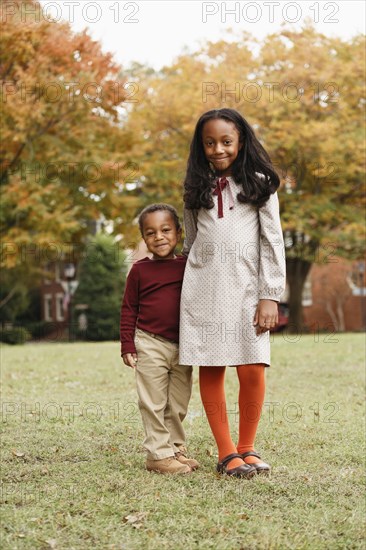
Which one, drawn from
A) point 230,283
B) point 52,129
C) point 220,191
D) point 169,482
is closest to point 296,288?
point 52,129

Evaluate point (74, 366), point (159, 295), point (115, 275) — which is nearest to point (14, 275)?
point (115, 275)

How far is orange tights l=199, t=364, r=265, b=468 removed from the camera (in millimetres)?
4086

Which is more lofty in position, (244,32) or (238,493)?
(244,32)

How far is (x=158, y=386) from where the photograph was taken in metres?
4.20

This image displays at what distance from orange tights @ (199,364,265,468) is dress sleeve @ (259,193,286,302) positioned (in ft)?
1.37

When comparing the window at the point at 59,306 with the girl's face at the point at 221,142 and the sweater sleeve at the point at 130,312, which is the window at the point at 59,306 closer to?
the sweater sleeve at the point at 130,312

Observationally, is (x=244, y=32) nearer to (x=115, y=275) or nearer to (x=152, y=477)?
(x=115, y=275)

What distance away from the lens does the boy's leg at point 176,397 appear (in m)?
4.28

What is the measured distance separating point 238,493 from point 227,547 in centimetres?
75

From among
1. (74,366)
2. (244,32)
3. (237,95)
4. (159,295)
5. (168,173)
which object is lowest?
(74,366)

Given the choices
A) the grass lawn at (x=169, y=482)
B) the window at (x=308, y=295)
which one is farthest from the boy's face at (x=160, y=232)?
the window at (x=308, y=295)

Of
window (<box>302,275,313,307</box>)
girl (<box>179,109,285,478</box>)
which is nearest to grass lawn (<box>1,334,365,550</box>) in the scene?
girl (<box>179,109,285,478</box>)

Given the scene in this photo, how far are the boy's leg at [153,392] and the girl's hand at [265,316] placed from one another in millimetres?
574

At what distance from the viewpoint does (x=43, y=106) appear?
52.5ft
